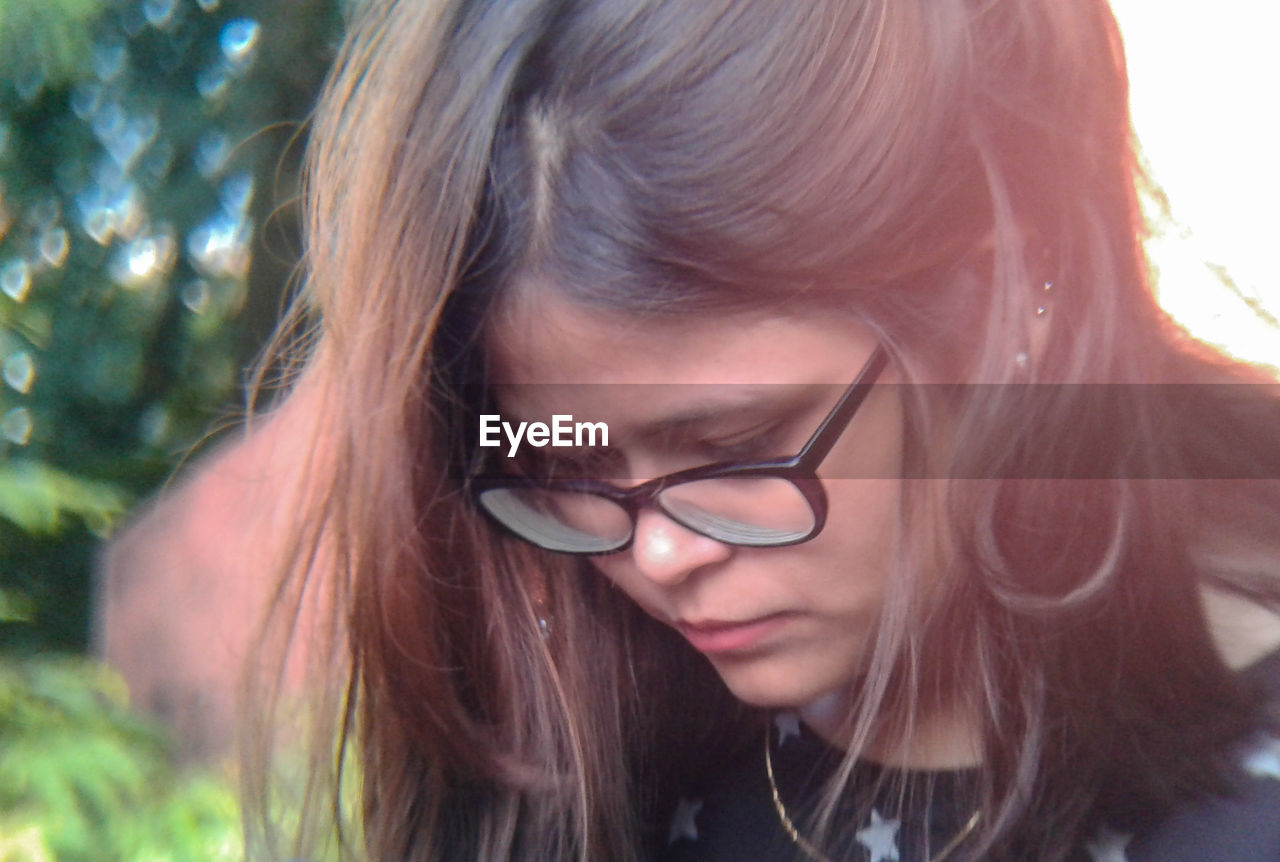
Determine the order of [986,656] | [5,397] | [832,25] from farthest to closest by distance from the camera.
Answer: [5,397]
[986,656]
[832,25]

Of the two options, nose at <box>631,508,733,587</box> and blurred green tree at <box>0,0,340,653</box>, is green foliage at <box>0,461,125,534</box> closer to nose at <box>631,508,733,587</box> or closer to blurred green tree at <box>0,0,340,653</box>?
blurred green tree at <box>0,0,340,653</box>

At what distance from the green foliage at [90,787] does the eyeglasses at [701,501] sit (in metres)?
1.03

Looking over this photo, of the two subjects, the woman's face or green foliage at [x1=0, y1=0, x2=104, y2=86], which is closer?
the woman's face

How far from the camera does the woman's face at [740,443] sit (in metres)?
0.88

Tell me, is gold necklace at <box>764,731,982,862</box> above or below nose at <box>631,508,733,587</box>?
below

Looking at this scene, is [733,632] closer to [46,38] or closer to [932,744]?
[932,744]

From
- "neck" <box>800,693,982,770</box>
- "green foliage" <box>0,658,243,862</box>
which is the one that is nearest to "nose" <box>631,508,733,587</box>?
"neck" <box>800,693,982,770</box>

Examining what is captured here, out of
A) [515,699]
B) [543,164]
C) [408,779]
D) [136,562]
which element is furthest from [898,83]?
[136,562]

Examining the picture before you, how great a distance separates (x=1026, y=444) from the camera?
91 cm

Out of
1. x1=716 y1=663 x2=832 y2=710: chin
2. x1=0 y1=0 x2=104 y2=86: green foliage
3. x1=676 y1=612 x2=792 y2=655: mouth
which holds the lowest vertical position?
x1=716 y1=663 x2=832 y2=710: chin

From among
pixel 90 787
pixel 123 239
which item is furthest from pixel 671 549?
pixel 123 239

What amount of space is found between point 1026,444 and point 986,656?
22cm

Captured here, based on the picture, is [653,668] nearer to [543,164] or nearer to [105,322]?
[543,164]

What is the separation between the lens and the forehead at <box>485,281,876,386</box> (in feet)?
2.85
